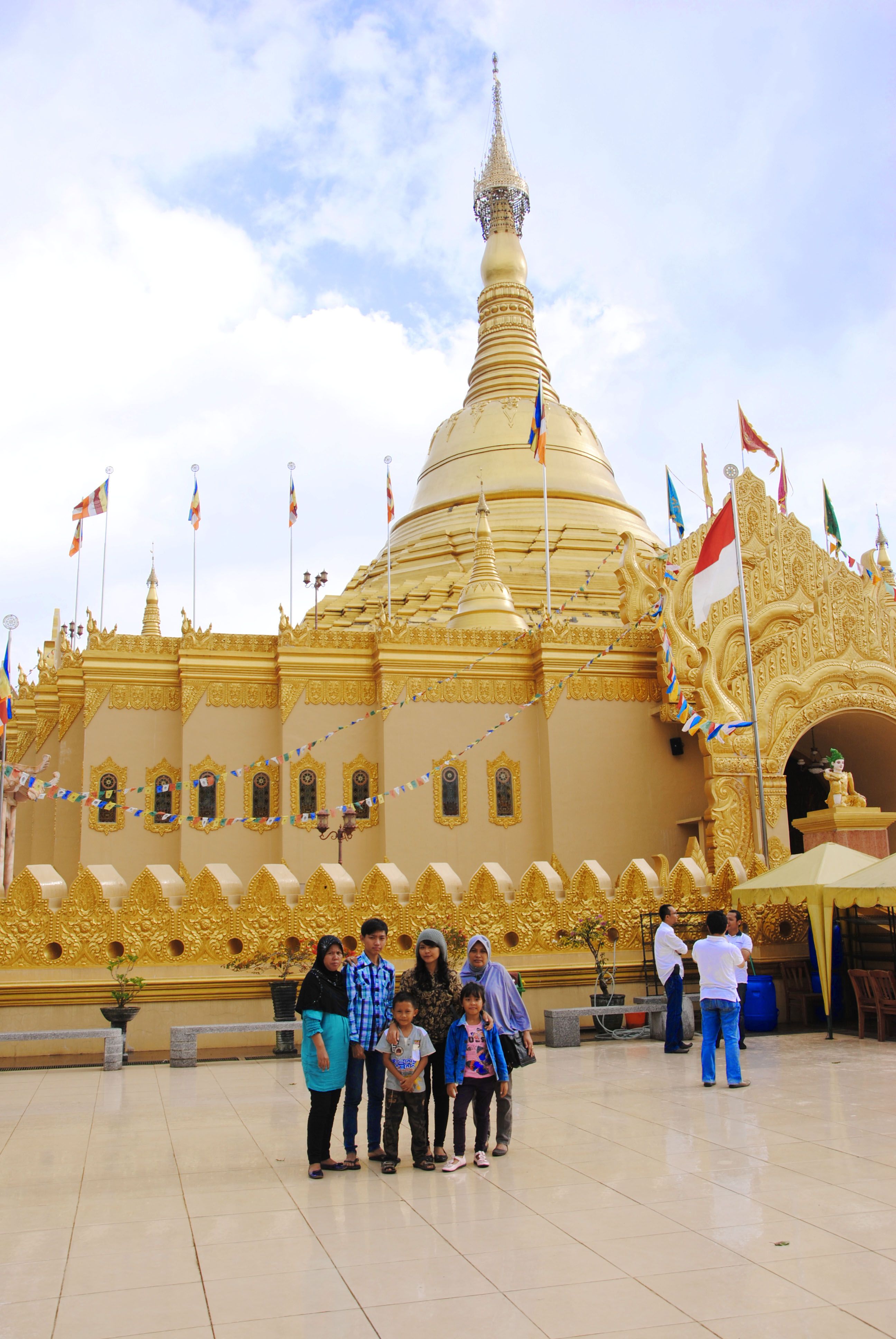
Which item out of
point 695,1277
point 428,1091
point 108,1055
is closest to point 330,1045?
point 428,1091

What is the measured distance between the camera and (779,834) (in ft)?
67.1

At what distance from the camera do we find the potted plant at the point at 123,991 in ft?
42.5

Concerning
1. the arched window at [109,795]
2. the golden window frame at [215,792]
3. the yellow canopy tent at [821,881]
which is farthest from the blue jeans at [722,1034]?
the arched window at [109,795]

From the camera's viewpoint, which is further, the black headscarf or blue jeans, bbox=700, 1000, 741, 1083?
blue jeans, bbox=700, 1000, 741, 1083

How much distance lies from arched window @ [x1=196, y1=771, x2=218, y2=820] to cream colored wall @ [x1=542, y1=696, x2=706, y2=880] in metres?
6.07

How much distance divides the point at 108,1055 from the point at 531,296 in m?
32.4

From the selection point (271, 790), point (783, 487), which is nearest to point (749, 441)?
point (783, 487)

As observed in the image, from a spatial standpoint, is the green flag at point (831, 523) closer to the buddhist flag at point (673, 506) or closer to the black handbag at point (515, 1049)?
the buddhist flag at point (673, 506)

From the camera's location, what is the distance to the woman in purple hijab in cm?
762

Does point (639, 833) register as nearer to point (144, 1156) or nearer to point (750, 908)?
point (750, 908)

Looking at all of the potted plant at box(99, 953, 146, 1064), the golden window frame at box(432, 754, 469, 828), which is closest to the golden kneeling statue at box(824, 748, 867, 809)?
the golden window frame at box(432, 754, 469, 828)

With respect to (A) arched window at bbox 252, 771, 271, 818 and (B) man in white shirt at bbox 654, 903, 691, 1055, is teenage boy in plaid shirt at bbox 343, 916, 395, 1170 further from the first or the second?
(A) arched window at bbox 252, 771, 271, 818

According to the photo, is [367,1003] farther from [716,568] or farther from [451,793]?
[451,793]

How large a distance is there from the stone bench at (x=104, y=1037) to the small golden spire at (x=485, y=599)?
13.6 meters
